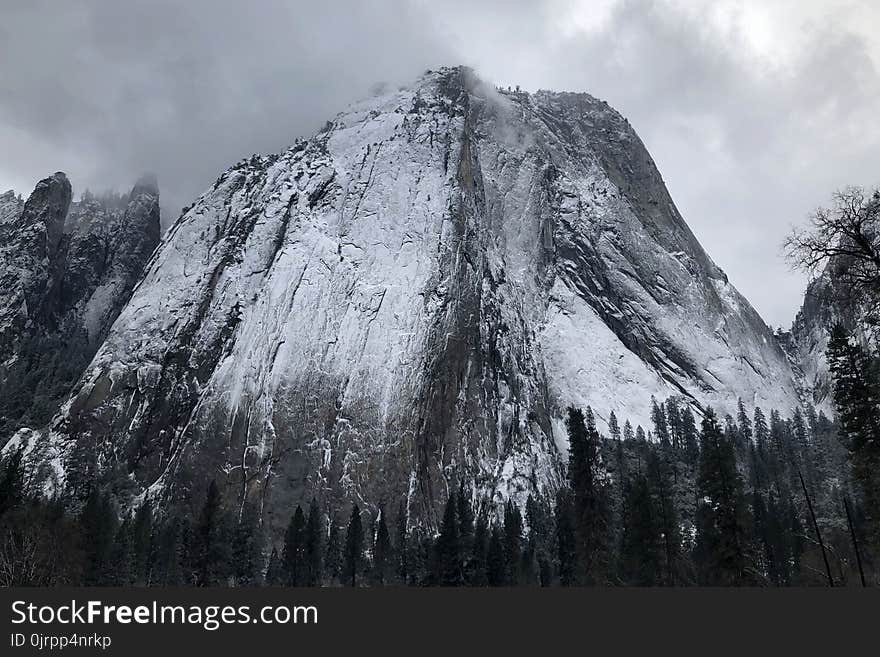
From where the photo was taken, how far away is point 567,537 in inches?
2420

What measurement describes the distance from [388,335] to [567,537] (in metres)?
66.4

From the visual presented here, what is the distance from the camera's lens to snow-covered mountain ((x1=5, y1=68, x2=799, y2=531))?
11312cm

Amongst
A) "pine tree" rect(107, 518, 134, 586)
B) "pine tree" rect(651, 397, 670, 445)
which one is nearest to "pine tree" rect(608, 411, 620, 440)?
"pine tree" rect(651, 397, 670, 445)

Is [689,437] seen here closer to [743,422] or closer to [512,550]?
[743,422]

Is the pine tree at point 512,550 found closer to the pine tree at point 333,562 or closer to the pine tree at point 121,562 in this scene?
the pine tree at point 333,562

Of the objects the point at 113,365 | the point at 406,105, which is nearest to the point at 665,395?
the point at 406,105

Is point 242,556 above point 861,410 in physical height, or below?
above

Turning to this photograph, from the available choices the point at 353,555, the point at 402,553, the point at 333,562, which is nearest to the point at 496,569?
the point at 353,555

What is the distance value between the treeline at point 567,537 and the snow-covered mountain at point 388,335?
9993mm

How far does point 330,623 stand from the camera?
13.3 m

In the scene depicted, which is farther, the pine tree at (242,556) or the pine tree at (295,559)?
the pine tree at (295,559)

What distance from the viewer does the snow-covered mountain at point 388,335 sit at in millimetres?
113125

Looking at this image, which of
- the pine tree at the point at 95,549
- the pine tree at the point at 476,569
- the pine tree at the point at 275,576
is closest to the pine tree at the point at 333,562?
the pine tree at the point at 275,576

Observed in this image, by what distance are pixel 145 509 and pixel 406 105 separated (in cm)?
11033
